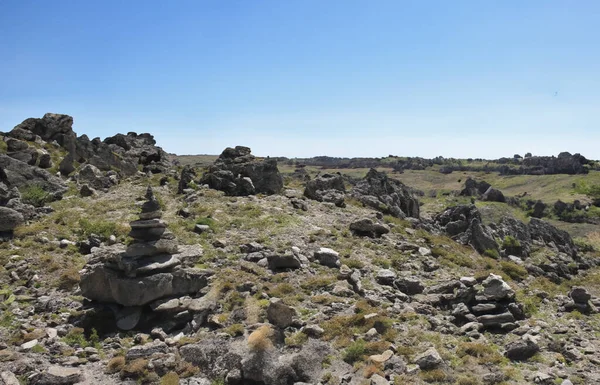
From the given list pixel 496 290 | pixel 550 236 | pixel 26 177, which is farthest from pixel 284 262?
pixel 550 236

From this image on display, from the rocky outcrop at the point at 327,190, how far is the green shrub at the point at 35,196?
762 inches

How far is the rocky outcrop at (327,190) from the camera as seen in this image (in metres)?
33.2

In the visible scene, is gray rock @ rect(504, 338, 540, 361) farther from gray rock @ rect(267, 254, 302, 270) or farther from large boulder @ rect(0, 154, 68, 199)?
large boulder @ rect(0, 154, 68, 199)

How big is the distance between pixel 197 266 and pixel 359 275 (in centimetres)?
758

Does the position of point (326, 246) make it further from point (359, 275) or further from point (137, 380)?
point (137, 380)

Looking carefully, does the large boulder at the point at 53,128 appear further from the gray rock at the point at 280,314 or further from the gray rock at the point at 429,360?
the gray rock at the point at 429,360

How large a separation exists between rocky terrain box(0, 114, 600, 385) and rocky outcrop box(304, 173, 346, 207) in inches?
135

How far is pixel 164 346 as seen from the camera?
515 inches

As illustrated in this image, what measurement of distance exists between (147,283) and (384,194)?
91.8 ft

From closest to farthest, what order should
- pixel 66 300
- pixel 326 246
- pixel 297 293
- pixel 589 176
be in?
1. pixel 66 300
2. pixel 297 293
3. pixel 326 246
4. pixel 589 176

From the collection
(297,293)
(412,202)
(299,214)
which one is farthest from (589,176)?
(297,293)

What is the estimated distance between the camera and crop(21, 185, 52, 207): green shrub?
27.6m

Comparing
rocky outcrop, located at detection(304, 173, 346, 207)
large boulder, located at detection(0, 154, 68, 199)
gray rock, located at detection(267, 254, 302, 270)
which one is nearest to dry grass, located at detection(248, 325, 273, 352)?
gray rock, located at detection(267, 254, 302, 270)

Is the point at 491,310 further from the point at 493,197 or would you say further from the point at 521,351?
the point at 493,197
